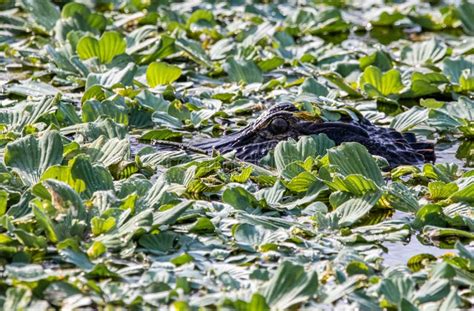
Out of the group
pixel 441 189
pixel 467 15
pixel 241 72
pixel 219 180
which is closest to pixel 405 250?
pixel 441 189

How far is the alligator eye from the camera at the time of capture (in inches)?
232

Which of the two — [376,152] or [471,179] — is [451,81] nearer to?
[376,152]

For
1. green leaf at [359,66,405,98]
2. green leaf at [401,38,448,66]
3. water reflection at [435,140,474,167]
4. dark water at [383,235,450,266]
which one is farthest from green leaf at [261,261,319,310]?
green leaf at [401,38,448,66]

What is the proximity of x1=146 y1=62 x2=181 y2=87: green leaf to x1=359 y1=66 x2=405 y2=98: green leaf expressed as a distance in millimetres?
1279

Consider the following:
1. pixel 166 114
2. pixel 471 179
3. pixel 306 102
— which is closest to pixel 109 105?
pixel 166 114

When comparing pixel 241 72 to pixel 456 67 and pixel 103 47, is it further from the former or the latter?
pixel 456 67

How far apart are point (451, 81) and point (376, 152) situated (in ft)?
6.01

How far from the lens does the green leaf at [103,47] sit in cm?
754

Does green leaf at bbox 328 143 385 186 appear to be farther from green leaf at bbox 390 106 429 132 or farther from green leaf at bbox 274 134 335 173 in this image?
green leaf at bbox 390 106 429 132

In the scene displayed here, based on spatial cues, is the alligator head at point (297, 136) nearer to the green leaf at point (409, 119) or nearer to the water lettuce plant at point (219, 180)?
the water lettuce plant at point (219, 180)

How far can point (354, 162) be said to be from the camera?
16.8 ft

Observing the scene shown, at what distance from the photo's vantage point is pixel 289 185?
503 cm

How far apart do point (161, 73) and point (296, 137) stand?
1.59m

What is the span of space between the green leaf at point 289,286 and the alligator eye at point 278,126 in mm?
2209
